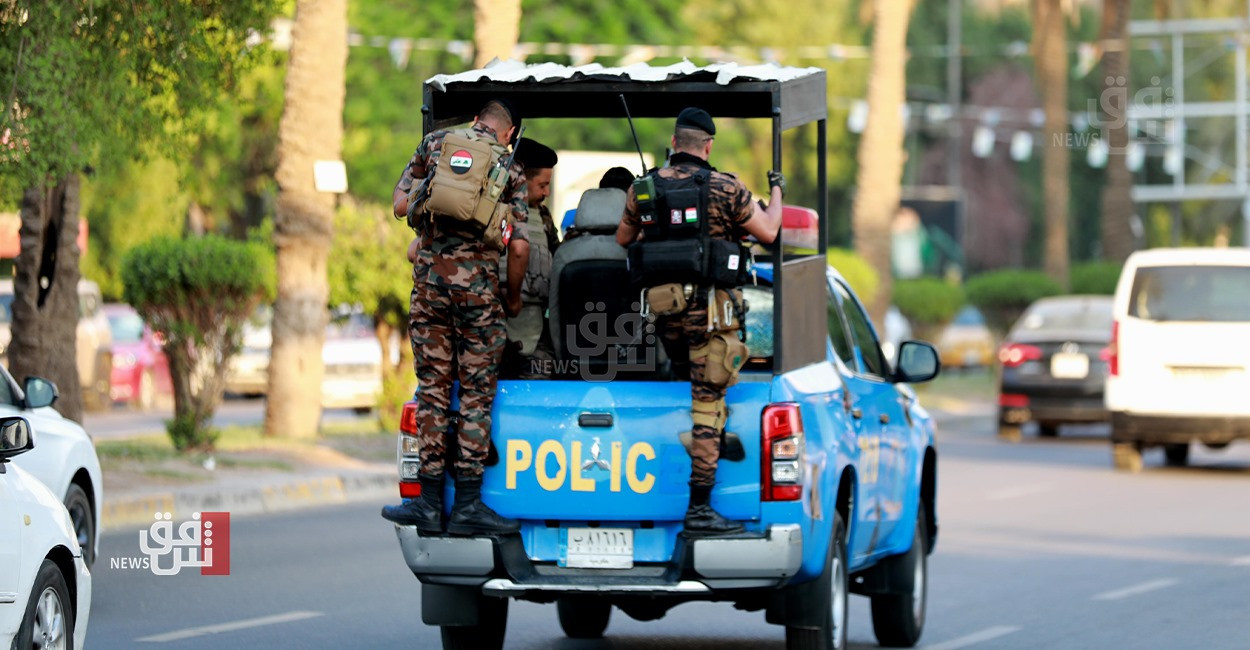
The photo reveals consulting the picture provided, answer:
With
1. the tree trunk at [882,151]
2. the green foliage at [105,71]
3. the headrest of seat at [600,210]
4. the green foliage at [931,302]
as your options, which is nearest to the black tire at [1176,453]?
the tree trunk at [882,151]

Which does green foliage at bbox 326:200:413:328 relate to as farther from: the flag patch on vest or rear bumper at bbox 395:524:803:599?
rear bumper at bbox 395:524:803:599

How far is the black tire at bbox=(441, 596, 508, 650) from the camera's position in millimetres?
9062

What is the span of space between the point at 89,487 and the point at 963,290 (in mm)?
35819

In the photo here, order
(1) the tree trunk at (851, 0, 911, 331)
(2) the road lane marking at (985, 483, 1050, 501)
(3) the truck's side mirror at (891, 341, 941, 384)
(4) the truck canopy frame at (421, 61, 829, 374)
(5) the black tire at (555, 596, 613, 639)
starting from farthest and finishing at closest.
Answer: (1) the tree trunk at (851, 0, 911, 331), (2) the road lane marking at (985, 483, 1050, 501), (5) the black tire at (555, 596, 613, 639), (3) the truck's side mirror at (891, 341, 941, 384), (4) the truck canopy frame at (421, 61, 829, 374)

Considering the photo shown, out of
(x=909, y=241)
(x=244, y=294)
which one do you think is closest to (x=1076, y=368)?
(x=244, y=294)

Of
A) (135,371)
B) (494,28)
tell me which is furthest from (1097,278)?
(494,28)

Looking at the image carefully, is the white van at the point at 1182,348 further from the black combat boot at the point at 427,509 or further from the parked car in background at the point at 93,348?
the parked car in background at the point at 93,348

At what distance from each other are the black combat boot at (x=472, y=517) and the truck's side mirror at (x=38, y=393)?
285cm

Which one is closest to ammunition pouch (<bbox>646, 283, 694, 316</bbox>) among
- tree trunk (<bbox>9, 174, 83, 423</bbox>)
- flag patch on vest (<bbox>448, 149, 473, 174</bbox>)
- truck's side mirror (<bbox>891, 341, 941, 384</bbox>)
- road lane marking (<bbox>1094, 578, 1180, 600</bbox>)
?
flag patch on vest (<bbox>448, 149, 473, 174</bbox>)

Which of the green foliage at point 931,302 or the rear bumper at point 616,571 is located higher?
the green foliage at point 931,302

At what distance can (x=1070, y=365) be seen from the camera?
86.1 feet

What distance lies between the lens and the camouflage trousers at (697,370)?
27.0 feet

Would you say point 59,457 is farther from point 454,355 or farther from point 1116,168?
point 1116,168

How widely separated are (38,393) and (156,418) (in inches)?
785
